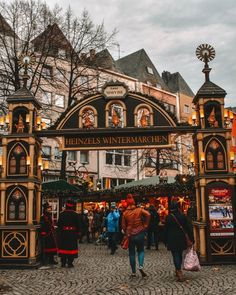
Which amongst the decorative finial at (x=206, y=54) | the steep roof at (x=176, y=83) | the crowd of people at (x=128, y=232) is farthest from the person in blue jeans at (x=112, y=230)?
the steep roof at (x=176, y=83)

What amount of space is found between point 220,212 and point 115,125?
4.09 m

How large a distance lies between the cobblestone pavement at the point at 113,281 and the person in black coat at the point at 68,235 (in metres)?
0.39

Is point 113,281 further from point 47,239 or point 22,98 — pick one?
point 22,98

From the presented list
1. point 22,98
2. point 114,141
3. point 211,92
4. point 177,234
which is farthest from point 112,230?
point 211,92

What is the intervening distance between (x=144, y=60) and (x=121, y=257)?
147 feet

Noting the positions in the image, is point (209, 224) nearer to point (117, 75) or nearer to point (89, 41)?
point (89, 41)

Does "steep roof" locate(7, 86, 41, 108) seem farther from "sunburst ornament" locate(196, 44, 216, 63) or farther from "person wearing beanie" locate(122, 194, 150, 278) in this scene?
"sunburst ornament" locate(196, 44, 216, 63)

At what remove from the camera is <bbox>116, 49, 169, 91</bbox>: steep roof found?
52.0 m

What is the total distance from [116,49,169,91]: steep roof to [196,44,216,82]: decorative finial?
39.5 meters

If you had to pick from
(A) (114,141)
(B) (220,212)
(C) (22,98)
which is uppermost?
(C) (22,98)

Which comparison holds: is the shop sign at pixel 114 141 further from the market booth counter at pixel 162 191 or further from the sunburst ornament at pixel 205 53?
the market booth counter at pixel 162 191

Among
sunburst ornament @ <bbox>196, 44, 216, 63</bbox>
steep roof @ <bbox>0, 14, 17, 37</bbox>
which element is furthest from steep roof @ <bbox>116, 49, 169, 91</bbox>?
sunburst ornament @ <bbox>196, 44, 216, 63</bbox>

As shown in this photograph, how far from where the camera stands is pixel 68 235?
1088 cm

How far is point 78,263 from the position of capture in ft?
38.0
